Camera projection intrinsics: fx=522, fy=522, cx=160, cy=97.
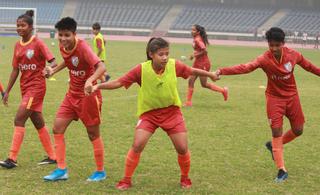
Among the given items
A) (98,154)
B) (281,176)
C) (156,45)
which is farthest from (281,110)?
(98,154)

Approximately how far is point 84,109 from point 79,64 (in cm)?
53

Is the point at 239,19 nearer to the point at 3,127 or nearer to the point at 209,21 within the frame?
the point at 209,21

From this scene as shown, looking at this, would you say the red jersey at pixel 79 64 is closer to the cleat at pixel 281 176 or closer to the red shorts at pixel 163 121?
the red shorts at pixel 163 121

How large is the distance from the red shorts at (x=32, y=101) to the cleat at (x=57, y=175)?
0.98 metres

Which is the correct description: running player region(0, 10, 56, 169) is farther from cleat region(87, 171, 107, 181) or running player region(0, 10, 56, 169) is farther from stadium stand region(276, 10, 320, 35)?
stadium stand region(276, 10, 320, 35)

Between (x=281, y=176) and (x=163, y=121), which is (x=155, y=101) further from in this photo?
(x=281, y=176)

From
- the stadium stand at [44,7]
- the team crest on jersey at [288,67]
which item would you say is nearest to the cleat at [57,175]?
the team crest on jersey at [288,67]

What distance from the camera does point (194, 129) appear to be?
31.5 ft

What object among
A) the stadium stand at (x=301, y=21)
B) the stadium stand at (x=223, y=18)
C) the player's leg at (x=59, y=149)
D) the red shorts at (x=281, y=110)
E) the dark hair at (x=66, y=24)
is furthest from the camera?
the stadium stand at (x=223, y=18)

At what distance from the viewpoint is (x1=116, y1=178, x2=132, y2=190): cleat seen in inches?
231

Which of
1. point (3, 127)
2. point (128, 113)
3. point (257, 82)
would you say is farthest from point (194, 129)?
point (257, 82)

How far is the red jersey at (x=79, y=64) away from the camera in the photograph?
606cm

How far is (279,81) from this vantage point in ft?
21.5

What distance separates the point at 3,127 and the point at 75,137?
150 cm
